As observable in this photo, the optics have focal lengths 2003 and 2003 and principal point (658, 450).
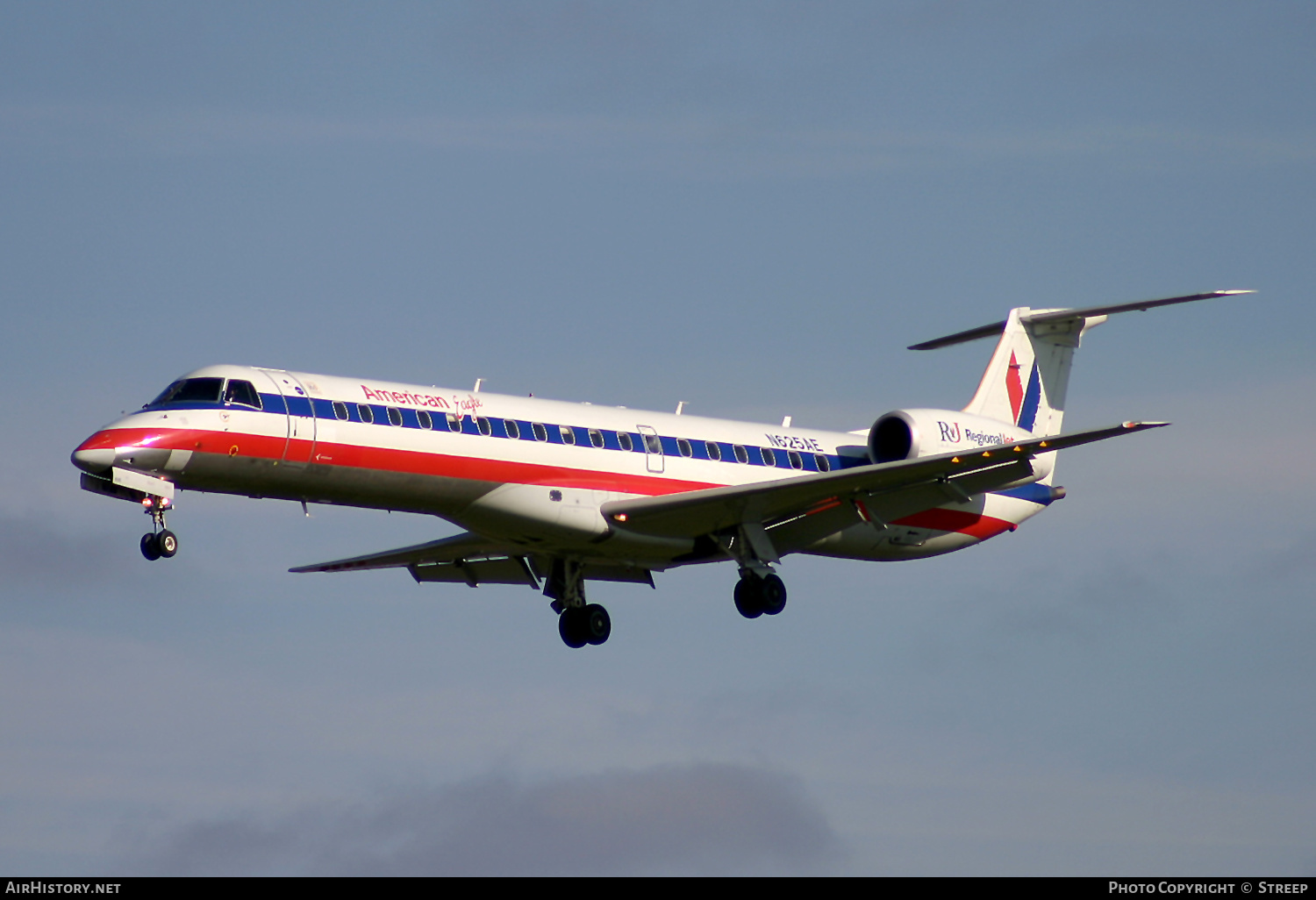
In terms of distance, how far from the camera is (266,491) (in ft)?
102

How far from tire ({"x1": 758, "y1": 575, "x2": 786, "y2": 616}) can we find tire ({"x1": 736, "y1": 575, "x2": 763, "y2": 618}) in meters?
0.05

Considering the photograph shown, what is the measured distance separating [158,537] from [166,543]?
5.7 inches

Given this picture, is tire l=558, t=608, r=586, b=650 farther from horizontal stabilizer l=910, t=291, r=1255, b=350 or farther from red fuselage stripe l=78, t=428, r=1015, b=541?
horizontal stabilizer l=910, t=291, r=1255, b=350

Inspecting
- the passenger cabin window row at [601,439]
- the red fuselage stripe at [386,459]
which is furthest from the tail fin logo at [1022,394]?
the red fuselage stripe at [386,459]

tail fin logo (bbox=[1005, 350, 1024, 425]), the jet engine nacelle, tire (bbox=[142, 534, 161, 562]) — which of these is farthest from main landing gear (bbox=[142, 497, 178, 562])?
tail fin logo (bbox=[1005, 350, 1024, 425])

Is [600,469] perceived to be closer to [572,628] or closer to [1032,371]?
[572,628]

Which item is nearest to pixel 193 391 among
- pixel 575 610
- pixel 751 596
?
pixel 575 610

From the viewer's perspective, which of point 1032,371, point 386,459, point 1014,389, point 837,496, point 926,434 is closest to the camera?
point 386,459

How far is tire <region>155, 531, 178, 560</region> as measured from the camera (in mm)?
28906

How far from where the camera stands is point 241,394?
3053cm

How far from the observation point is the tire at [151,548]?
28.8 metres
